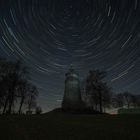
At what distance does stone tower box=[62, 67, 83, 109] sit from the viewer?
35875 mm

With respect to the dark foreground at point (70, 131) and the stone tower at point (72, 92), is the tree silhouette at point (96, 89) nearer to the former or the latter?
the stone tower at point (72, 92)

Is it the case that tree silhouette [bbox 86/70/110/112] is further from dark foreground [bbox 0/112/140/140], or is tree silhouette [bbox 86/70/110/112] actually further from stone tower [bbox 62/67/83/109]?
dark foreground [bbox 0/112/140/140]

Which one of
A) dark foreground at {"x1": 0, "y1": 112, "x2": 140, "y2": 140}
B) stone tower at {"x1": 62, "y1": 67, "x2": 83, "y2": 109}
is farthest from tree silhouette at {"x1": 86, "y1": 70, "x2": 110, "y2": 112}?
dark foreground at {"x1": 0, "y1": 112, "x2": 140, "y2": 140}

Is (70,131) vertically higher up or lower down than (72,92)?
lower down

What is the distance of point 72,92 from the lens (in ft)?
123

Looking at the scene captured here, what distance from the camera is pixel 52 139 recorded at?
6.41 m

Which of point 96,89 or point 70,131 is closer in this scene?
point 70,131

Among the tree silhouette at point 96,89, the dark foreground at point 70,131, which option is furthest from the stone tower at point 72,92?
the dark foreground at point 70,131

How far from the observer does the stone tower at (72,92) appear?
35.9m

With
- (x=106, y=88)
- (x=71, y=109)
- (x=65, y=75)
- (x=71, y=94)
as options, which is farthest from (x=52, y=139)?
(x=106, y=88)

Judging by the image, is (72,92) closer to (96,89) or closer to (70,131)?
(96,89)

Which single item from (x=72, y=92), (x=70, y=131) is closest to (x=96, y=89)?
(x=72, y=92)

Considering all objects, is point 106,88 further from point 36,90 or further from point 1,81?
point 1,81

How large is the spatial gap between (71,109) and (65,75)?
9643mm
